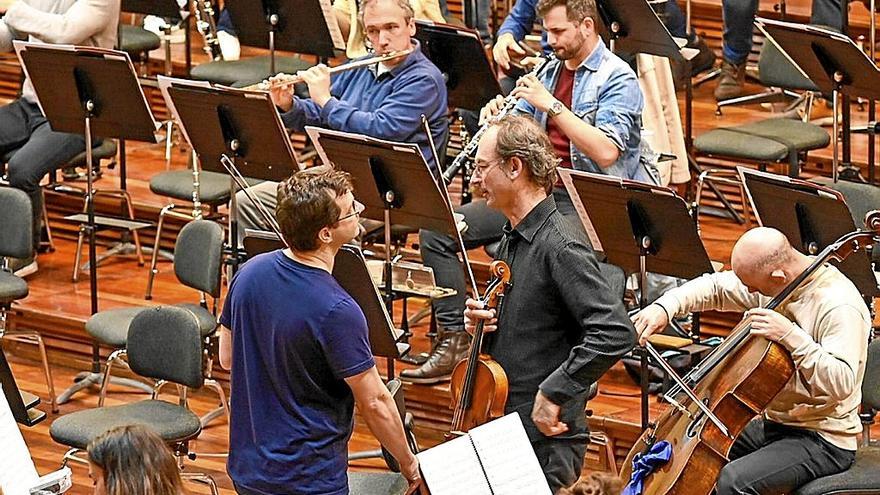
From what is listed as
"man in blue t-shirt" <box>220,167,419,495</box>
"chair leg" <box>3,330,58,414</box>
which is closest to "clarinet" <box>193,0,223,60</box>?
"chair leg" <box>3,330,58,414</box>

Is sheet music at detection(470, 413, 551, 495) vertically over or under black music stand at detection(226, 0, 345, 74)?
over

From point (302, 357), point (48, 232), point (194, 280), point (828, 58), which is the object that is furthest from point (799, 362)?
point (48, 232)

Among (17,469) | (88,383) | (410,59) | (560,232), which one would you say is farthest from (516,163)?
(88,383)

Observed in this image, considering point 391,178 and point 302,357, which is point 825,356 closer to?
point 302,357

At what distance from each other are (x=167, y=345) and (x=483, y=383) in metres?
1.67

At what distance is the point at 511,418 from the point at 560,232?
0.67 metres

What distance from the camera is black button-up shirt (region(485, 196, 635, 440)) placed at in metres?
4.04

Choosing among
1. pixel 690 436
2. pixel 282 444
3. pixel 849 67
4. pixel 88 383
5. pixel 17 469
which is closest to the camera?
pixel 17 469

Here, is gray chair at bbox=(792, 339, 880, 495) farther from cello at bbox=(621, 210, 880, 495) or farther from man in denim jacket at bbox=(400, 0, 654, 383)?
man in denim jacket at bbox=(400, 0, 654, 383)

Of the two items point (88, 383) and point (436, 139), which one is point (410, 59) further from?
point (88, 383)

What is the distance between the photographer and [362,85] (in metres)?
6.18

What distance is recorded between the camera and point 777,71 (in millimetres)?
7152

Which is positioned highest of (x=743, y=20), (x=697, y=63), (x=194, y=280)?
(x=743, y=20)

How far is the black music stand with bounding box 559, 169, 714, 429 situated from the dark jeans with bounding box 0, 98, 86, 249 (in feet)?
9.42
